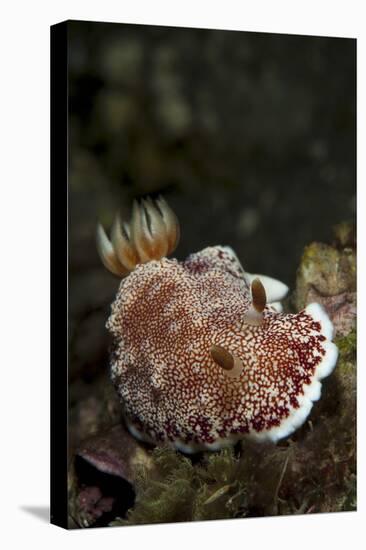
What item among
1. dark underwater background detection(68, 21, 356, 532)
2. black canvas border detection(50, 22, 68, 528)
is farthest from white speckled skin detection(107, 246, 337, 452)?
black canvas border detection(50, 22, 68, 528)

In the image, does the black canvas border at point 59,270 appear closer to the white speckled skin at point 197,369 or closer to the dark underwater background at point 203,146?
the dark underwater background at point 203,146

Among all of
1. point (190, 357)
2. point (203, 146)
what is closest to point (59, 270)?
point (190, 357)

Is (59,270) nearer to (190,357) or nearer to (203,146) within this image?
(190,357)

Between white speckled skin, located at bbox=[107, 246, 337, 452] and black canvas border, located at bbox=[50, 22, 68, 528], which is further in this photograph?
white speckled skin, located at bbox=[107, 246, 337, 452]

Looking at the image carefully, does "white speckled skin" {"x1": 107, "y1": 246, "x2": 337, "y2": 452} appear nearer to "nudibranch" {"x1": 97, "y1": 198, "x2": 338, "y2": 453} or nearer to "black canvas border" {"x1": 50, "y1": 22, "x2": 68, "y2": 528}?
"nudibranch" {"x1": 97, "y1": 198, "x2": 338, "y2": 453}

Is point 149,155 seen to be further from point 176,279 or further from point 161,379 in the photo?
point 161,379

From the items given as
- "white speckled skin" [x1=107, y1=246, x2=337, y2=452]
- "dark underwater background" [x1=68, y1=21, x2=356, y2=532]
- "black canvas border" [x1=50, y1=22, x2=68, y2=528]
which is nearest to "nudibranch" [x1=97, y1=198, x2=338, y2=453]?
"white speckled skin" [x1=107, y1=246, x2=337, y2=452]

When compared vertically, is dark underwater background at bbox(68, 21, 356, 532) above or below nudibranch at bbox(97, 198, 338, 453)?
above
